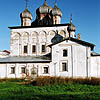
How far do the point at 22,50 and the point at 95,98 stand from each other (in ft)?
64.8

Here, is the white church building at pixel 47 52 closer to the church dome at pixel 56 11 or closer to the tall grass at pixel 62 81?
the church dome at pixel 56 11

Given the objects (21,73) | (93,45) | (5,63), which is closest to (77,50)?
(93,45)

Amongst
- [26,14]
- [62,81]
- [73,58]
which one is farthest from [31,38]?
[62,81]

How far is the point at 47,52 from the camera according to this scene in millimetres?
27297

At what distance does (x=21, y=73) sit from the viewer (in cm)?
2447

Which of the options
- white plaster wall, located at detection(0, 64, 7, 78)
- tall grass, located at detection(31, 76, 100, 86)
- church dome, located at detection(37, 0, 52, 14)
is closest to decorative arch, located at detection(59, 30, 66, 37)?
church dome, located at detection(37, 0, 52, 14)

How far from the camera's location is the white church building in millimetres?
23203

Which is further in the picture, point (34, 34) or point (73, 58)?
point (34, 34)

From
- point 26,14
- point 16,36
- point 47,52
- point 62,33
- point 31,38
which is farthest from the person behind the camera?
point 26,14

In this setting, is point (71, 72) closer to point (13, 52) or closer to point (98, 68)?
point (98, 68)

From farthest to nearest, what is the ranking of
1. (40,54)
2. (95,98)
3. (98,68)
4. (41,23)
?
(41,23) < (40,54) < (98,68) < (95,98)

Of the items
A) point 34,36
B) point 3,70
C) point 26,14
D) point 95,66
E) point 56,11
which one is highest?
point 56,11

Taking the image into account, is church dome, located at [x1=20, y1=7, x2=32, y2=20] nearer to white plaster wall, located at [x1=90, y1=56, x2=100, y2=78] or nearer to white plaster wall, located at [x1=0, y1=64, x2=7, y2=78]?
white plaster wall, located at [x1=0, y1=64, x2=7, y2=78]

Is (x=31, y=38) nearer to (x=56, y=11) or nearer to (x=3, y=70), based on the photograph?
(x=56, y=11)
